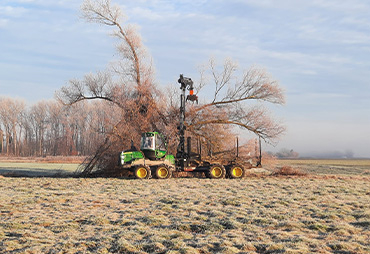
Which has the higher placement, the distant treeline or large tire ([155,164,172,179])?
the distant treeline

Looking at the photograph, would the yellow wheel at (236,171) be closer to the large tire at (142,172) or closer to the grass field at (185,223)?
the large tire at (142,172)

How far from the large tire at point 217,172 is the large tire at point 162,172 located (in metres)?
2.27

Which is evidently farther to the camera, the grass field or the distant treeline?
the distant treeline

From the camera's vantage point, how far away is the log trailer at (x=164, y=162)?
2086 centimetres

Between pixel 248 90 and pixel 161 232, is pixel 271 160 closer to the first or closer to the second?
pixel 248 90

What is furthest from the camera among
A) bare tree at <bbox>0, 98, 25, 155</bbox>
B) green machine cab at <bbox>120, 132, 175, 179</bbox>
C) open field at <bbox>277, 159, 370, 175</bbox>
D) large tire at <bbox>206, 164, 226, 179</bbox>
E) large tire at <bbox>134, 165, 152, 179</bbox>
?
bare tree at <bbox>0, 98, 25, 155</bbox>

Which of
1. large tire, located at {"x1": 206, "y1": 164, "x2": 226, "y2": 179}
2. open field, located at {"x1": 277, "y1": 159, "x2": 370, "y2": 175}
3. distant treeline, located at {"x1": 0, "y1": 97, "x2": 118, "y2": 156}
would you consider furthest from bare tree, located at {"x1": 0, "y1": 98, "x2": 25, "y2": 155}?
large tire, located at {"x1": 206, "y1": 164, "x2": 226, "y2": 179}

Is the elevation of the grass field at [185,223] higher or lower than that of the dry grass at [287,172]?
lower

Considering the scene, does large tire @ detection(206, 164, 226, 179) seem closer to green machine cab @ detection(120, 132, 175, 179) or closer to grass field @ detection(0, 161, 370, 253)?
green machine cab @ detection(120, 132, 175, 179)

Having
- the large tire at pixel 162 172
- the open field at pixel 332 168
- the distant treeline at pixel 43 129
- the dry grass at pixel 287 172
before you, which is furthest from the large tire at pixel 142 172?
the distant treeline at pixel 43 129

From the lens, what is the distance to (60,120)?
84500 millimetres

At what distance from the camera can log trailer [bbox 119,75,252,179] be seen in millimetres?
20859

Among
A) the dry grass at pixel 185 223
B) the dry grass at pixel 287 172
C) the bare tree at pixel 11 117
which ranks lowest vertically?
the dry grass at pixel 185 223

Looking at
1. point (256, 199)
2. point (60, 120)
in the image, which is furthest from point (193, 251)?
point (60, 120)
